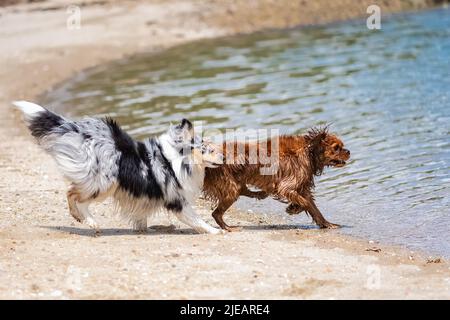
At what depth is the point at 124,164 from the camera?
8.04 m

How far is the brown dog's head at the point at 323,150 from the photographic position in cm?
884

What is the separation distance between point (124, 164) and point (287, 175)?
65.6 inches

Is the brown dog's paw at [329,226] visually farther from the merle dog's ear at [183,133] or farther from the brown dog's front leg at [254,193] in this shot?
the merle dog's ear at [183,133]

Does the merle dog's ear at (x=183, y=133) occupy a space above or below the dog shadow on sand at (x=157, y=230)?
above

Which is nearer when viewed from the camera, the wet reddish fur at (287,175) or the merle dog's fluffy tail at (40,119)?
the merle dog's fluffy tail at (40,119)

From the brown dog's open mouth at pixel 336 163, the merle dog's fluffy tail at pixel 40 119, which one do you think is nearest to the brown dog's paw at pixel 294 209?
the brown dog's open mouth at pixel 336 163

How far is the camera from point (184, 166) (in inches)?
323

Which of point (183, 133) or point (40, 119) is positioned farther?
point (183, 133)

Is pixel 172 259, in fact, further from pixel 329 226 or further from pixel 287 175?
pixel 329 226

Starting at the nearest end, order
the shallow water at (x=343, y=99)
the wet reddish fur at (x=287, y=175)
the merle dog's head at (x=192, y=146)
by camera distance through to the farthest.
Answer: the merle dog's head at (x=192, y=146) < the wet reddish fur at (x=287, y=175) < the shallow water at (x=343, y=99)

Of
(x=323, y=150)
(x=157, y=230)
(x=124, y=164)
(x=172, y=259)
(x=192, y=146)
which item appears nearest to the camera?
(x=172, y=259)

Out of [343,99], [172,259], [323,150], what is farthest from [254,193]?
[343,99]

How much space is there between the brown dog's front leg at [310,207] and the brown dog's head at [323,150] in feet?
1.10
